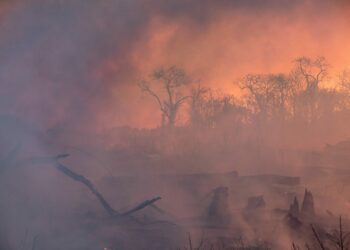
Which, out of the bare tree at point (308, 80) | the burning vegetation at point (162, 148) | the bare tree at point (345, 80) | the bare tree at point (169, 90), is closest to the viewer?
the burning vegetation at point (162, 148)

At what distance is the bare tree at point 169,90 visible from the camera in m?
28.5

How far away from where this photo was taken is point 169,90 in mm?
30891

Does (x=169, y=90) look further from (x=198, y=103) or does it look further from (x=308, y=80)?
(x=308, y=80)

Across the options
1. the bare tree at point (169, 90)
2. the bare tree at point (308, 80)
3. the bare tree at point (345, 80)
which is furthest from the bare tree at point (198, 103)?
the bare tree at point (345, 80)

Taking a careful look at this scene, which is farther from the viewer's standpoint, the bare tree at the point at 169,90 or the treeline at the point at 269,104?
the treeline at the point at 269,104

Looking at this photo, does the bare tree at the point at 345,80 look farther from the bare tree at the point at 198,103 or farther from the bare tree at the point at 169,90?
the bare tree at the point at 169,90

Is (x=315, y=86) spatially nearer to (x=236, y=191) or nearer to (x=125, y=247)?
(x=236, y=191)

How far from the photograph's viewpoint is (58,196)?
1391 centimetres

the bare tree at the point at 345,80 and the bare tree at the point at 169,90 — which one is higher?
the bare tree at the point at 345,80

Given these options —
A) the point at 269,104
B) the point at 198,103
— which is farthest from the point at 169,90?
the point at 269,104

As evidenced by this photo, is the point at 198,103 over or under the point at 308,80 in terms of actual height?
under

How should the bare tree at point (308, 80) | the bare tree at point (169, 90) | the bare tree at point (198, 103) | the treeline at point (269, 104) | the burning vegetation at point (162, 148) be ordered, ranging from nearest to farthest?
the burning vegetation at point (162, 148) → the bare tree at point (169, 90) → the treeline at point (269, 104) → the bare tree at point (308, 80) → the bare tree at point (198, 103)

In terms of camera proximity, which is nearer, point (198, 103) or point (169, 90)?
point (169, 90)

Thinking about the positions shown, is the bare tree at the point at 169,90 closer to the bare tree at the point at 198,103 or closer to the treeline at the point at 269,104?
the treeline at the point at 269,104
